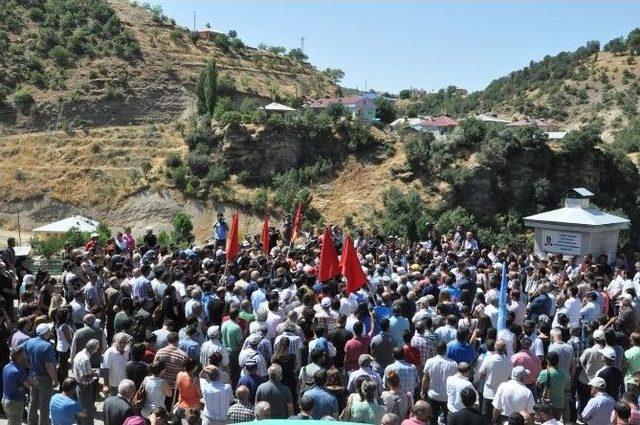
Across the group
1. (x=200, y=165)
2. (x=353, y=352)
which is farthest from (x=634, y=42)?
(x=353, y=352)

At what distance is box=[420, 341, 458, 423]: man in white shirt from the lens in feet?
30.5

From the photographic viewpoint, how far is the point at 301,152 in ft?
150

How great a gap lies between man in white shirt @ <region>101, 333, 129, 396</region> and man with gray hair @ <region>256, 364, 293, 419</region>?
2.06m

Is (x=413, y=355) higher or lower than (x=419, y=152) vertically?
lower

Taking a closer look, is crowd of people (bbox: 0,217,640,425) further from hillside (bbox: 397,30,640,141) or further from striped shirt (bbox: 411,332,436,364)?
hillside (bbox: 397,30,640,141)

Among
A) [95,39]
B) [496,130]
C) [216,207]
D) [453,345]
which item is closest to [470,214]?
[496,130]

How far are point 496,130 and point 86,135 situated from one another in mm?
30872

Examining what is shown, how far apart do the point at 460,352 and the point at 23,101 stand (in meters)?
56.4

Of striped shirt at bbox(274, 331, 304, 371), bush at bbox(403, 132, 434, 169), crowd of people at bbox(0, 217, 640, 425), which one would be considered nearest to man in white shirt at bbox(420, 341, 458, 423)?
crowd of people at bbox(0, 217, 640, 425)

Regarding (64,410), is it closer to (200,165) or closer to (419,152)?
(419,152)

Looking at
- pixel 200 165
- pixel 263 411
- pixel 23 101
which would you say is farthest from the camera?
pixel 23 101

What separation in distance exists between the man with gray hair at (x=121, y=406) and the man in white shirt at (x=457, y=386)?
354cm

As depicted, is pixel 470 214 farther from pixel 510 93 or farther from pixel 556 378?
pixel 510 93

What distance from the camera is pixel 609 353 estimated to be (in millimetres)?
9664
